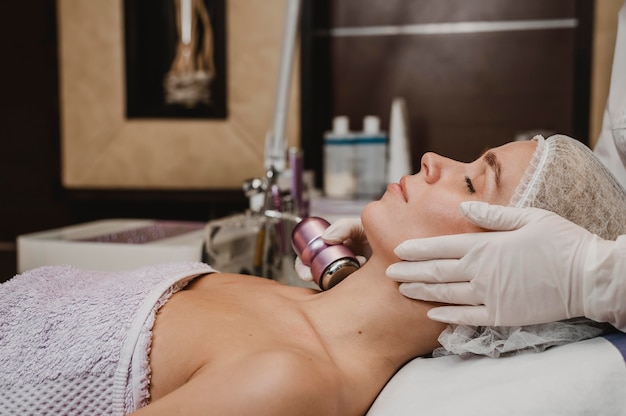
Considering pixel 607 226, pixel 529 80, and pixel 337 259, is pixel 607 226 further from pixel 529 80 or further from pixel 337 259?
pixel 529 80

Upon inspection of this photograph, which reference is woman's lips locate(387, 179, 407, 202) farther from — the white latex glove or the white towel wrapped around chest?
the white towel wrapped around chest

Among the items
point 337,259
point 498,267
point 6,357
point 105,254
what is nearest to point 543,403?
point 498,267

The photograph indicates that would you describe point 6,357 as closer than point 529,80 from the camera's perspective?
Yes

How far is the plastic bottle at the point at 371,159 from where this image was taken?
8.06ft

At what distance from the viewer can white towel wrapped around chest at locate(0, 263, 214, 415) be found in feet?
3.47

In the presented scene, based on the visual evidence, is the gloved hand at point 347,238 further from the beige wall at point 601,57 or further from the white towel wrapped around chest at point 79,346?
the beige wall at point 601,57

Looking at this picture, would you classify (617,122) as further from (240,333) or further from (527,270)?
(240,333)

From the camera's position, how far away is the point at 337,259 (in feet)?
4.47

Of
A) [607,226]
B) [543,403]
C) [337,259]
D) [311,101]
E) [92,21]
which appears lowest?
[543,403]

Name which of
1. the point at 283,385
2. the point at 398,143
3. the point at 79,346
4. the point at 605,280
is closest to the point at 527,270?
the point at 605,280

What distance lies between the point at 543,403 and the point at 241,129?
6.15ft

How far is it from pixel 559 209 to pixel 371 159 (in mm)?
1379


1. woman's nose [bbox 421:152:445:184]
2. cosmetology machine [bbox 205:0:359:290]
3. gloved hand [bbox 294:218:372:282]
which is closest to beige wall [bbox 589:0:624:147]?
cosmetology machine [bbox 205:0:359:290]

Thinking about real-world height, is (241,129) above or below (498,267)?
above
